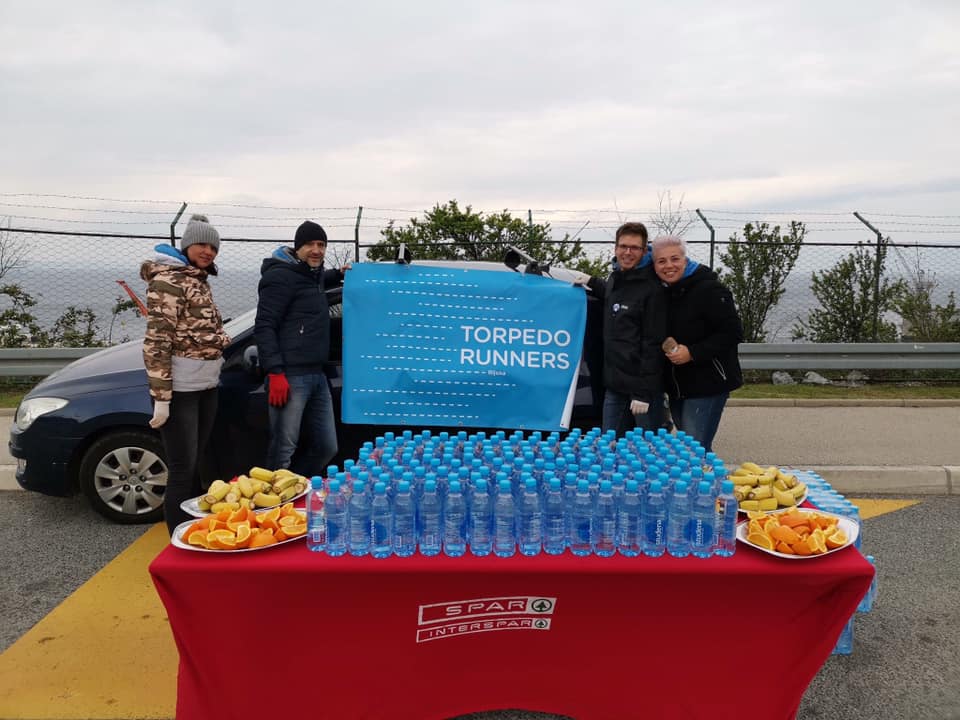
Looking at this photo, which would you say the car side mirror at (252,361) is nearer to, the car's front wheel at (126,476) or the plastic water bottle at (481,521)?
the car's front wheel at (126,476)

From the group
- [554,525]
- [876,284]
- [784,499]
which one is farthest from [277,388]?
[876,284]

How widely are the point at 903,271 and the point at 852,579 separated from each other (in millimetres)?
9335

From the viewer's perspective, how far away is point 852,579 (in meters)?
2.49

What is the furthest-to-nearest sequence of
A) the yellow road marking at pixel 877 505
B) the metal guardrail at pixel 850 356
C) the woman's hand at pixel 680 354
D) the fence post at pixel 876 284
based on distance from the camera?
the fence post at pixel 876 284 < the metal guardrail at pixel 850 356 < the yellow road marking at pixel 877 505 < the woman's hand at pixel 680 354

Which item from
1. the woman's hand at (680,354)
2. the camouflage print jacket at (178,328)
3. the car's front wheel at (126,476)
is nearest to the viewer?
the camouflage print jacket at (178,328)

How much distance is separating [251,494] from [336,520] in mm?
673

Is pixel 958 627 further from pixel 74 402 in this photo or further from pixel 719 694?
pixel 74 402

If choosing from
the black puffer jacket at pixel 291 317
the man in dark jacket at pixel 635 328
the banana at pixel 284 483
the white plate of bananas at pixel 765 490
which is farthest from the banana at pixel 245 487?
the man in dark jacket at pixel 635 328

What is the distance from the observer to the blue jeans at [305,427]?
4.27 meters

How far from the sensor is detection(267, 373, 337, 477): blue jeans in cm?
427

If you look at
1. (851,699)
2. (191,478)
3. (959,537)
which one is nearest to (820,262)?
(959,537)

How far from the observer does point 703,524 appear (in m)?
2.51

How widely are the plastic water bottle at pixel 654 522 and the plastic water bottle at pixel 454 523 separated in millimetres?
632

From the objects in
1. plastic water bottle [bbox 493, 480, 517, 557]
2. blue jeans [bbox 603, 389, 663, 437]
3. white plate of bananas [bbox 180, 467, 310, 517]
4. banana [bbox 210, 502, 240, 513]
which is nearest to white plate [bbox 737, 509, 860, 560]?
plastic water bottle [bbox 493, 480, 517, 557]
